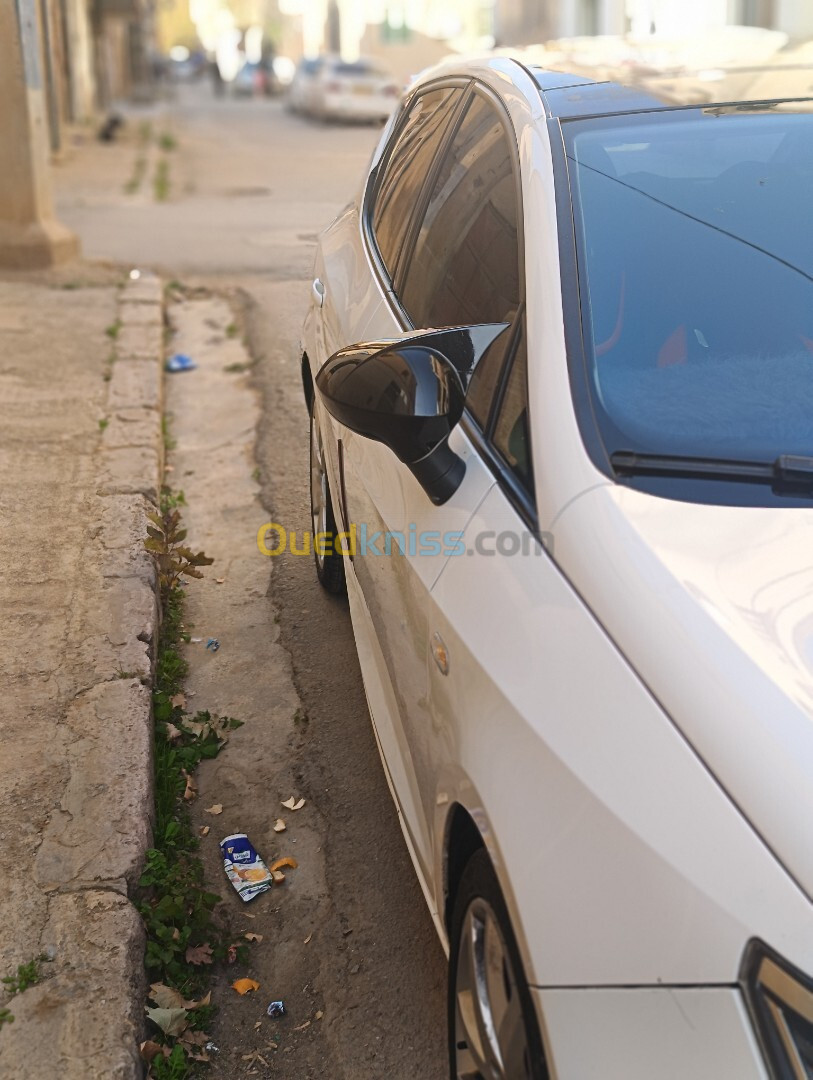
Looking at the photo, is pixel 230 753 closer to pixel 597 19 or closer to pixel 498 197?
pixel 498 197

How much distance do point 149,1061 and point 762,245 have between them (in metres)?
2.03

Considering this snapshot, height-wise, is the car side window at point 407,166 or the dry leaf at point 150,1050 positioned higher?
the car side window at point 407,166

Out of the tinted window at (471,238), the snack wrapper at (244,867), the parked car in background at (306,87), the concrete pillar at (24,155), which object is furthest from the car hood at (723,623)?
the parked car in background at (306,87)

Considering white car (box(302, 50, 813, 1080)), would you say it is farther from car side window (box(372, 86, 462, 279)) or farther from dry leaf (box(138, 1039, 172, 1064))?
dry leaf (box(138, 1039, 172, 1064))

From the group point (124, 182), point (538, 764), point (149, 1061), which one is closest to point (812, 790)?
point (538, 764)

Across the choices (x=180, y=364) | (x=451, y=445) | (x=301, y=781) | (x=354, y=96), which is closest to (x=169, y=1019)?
(x=301, y=781)

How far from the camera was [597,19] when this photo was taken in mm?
30328

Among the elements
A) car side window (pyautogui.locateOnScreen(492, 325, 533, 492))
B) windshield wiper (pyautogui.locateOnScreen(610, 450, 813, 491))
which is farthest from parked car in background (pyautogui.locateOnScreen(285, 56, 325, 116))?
windshield wiper (pyautogui.locateOnScreen(610, 450, 813, 491))

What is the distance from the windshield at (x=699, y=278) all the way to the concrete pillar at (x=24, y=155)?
7165mm

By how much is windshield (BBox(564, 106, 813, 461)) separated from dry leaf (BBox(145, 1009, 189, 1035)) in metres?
1.47

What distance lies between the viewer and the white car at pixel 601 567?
153cm

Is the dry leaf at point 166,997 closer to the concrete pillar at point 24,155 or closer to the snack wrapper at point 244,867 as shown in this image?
the snack wrapper at point 244,867

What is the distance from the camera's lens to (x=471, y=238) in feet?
9.05

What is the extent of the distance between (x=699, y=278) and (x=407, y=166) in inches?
55.1
